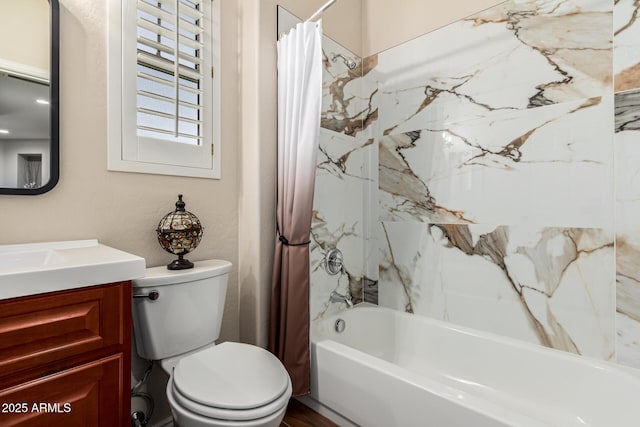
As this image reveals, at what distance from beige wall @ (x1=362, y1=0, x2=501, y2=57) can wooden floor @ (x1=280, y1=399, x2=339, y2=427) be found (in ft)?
7.38

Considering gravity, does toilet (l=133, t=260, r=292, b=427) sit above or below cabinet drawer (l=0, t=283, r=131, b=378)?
below

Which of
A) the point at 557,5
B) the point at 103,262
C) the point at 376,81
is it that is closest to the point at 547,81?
the point at 557,5

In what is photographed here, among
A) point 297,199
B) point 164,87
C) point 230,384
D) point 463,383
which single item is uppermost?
point 164,87

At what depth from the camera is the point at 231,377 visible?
3.58 ft

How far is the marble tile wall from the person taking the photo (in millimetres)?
1349

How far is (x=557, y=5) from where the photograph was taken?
149 cm

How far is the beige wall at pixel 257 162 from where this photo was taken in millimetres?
1615

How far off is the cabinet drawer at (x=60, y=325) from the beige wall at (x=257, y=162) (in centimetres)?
79

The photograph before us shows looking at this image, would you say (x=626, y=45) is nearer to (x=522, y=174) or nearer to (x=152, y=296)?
(x=522, y=174)

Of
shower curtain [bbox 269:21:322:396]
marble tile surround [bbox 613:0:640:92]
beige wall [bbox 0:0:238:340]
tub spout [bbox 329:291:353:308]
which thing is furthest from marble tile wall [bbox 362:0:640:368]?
beige wall [bbox 0:0:238:340]

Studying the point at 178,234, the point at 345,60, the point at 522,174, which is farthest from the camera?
the point at 345,60

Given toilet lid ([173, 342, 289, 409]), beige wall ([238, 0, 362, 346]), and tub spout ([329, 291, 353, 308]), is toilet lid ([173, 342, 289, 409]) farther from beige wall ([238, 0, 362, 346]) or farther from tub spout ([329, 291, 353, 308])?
tub spout ([329, 291, 353, 308])

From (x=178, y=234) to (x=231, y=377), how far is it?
1.95 feet

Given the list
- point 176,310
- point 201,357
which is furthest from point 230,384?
point 176,310
